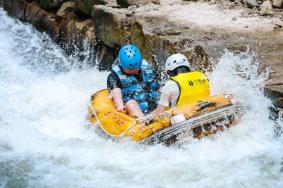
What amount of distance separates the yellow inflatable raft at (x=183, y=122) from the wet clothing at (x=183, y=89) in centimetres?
16

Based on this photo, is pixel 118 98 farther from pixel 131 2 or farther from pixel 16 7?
pixel 16 7

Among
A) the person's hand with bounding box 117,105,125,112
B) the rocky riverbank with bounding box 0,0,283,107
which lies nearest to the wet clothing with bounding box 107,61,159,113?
the person's hand with bounding box 117,105,125,112

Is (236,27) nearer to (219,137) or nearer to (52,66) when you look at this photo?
(219,137)

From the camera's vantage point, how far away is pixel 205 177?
5.79 metres

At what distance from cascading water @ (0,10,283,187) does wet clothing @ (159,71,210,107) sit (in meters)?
0.50

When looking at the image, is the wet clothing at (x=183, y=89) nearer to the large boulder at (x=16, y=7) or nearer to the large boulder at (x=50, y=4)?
the large boulder at (x=50, y=4)

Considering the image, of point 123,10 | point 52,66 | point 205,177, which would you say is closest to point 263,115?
point 205,177

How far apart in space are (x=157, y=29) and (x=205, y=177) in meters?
3.81

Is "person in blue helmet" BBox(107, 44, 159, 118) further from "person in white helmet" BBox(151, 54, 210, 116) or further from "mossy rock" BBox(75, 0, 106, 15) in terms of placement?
"mossy rock" BBox(75, 0, 106, 15)

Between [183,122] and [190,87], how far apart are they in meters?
0.48

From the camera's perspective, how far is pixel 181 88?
6.31m

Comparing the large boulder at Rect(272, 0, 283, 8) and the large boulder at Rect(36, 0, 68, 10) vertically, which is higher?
the large boulder at Rect(272, 0, 283, 8)

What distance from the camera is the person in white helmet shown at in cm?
632

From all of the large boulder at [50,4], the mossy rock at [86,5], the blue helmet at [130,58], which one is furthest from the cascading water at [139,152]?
the large boulder at [50,4]
